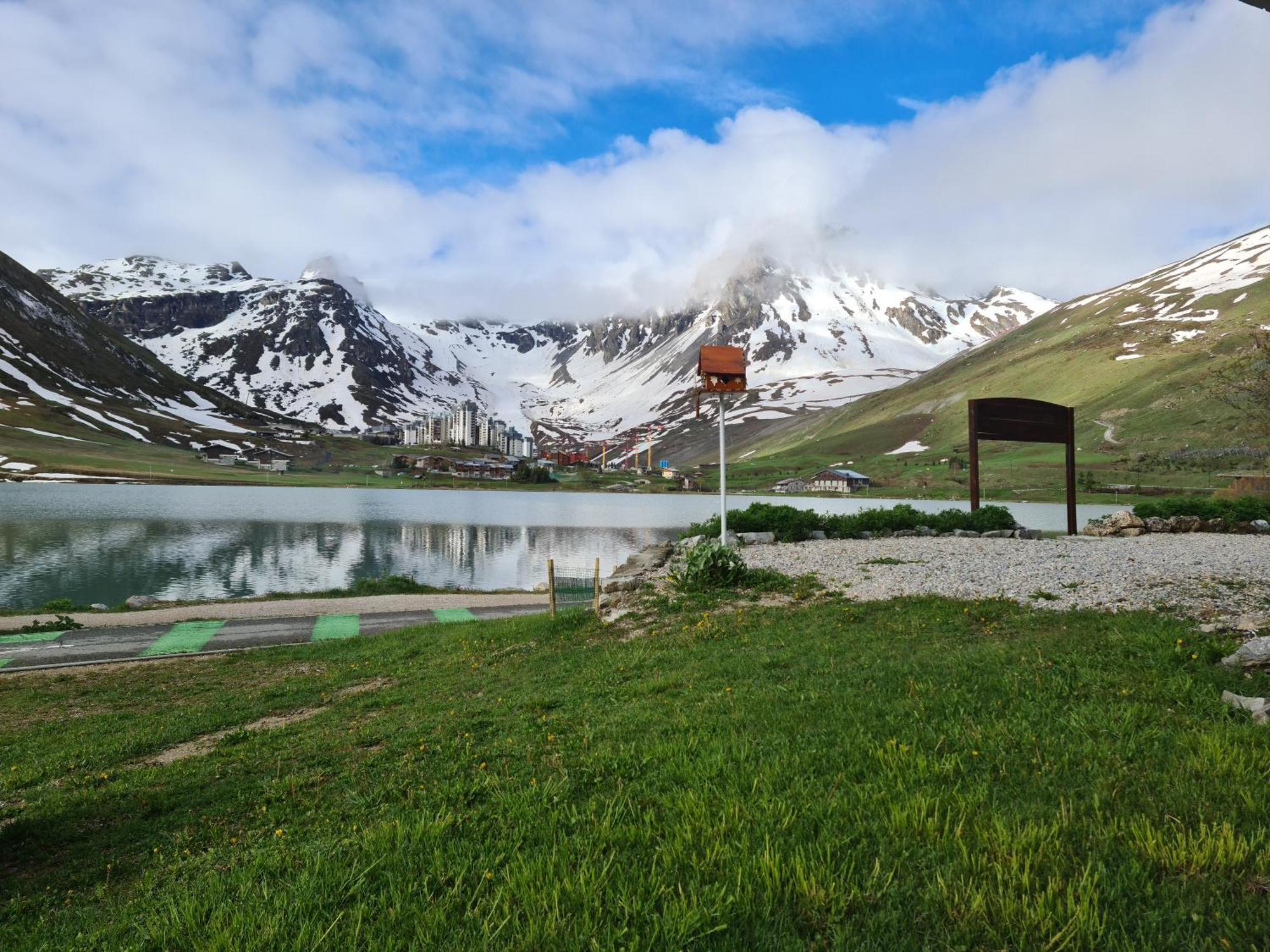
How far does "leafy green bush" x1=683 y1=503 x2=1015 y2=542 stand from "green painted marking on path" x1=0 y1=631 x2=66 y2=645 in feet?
75.1

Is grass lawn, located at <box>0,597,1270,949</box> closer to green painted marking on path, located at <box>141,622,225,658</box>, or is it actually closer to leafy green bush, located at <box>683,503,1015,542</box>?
green painted marking on path, located at <box>141,622,225,658</box>

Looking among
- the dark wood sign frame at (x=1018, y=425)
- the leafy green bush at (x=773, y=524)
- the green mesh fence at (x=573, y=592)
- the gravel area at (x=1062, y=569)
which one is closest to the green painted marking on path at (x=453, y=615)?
the green mesh fence at (x=573, y=592)

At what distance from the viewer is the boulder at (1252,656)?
306 inches

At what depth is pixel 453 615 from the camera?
26.2 m

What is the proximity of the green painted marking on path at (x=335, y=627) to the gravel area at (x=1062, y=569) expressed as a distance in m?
14.0

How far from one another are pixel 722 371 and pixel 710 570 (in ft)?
22.9

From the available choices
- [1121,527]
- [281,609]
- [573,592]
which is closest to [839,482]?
[1121,527]

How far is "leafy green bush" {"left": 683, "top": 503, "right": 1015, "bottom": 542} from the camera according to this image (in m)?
26.0

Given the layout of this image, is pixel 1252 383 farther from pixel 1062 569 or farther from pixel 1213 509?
pixel 1062 569

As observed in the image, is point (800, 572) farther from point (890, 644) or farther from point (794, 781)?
point (794, 781)

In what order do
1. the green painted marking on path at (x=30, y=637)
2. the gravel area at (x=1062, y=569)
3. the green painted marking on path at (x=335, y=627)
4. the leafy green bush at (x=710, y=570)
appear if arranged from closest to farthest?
the gravel area at (x=1062, y=569) → the leafy green bush at (x=710, y=570) → the green painted marking on path at (x=30, y=637) → the green painted marking on path at (x=335, y=627)

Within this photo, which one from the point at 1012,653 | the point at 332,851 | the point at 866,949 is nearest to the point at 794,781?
the point at 866,949

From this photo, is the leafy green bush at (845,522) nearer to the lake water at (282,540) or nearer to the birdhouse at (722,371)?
the birdhouse at (722,371)

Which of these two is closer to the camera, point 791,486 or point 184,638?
point 184,638
